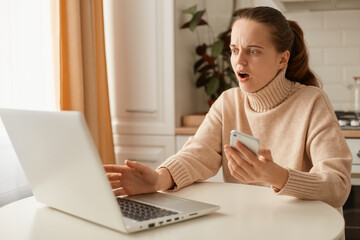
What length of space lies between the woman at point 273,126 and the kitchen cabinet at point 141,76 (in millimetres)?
945

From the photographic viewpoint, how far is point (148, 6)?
8.49ft

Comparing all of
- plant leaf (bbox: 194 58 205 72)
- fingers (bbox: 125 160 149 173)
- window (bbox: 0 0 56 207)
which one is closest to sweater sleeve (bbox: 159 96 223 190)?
fingers (bbox: 125 160 149 173)

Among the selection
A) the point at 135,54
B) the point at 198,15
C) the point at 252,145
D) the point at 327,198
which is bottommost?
the point at 327,198

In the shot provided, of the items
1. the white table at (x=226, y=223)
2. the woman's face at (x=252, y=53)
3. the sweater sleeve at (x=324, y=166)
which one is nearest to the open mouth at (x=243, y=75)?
the woman's face at (x=252, y=53)

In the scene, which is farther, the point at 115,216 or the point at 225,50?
the point at 225,50

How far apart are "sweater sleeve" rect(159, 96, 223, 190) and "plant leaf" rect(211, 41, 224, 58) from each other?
1.06m

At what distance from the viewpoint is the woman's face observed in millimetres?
1441

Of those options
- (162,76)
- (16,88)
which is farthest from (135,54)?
(16,88)

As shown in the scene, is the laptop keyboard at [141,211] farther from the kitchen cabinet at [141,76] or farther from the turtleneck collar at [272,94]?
the kitchen cabinet at [141,76]

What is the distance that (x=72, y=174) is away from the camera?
3.07 feet

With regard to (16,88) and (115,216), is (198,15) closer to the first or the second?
(16,88)

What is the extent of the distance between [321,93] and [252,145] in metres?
0.56

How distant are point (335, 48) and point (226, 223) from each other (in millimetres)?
2055

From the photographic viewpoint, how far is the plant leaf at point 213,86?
2.75m
